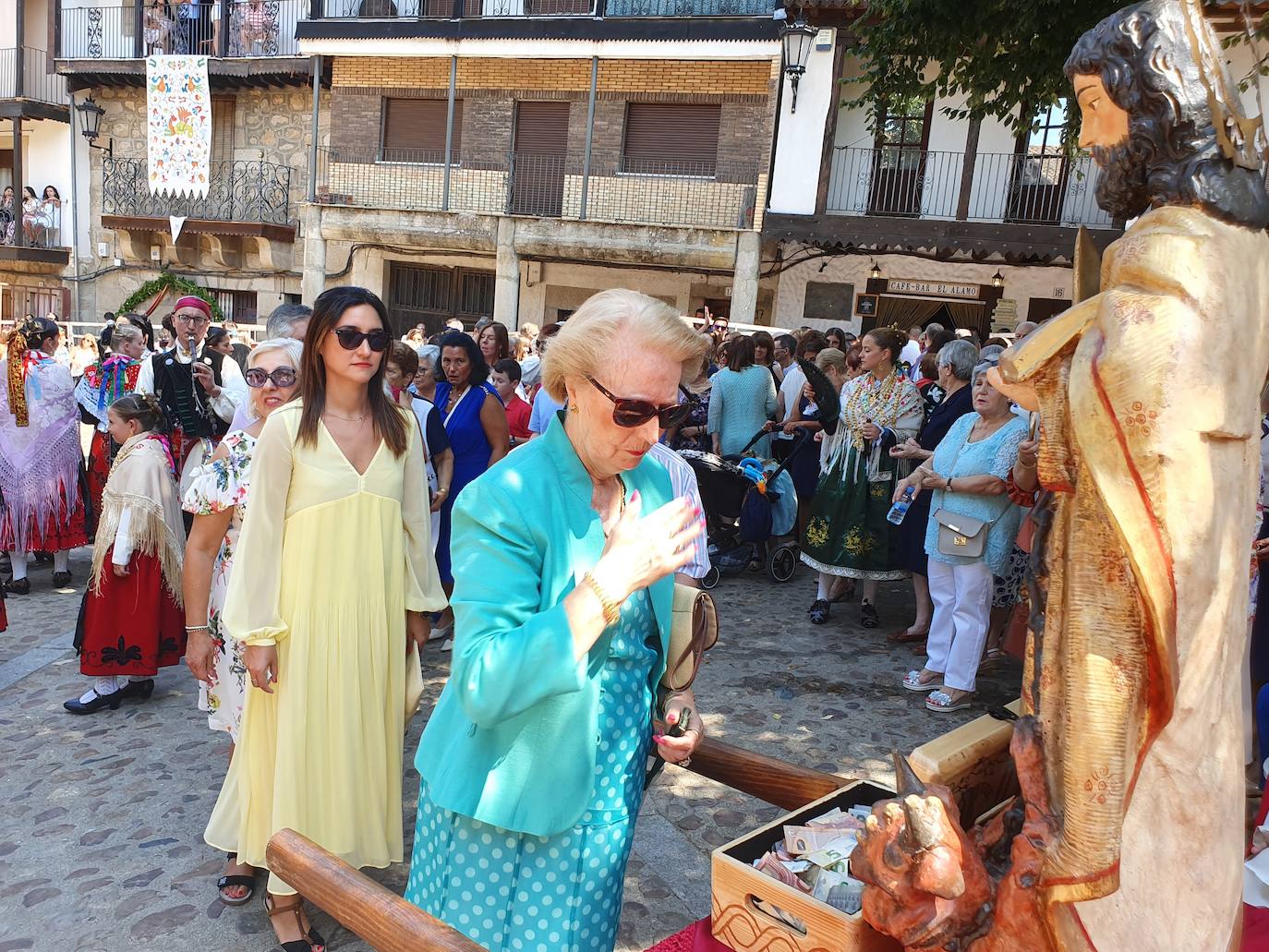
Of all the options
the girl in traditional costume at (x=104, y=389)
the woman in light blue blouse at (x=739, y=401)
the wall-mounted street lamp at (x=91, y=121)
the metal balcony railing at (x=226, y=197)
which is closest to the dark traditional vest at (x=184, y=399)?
the girl in traditional costume at (x=104, y=389)

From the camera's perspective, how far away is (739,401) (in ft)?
26.5

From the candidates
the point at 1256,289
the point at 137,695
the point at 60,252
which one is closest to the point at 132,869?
the point at 137,695

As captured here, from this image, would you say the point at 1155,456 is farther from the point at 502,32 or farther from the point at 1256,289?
the point at 502,32

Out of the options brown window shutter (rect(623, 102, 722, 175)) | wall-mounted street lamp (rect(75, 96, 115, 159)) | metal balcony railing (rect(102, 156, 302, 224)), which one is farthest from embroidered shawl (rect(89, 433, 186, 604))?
wall-mounted street lamp (rect(75, 96, 115, 159))

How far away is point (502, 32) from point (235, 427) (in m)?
16.5

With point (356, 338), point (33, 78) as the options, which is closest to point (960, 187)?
point (356, 338)

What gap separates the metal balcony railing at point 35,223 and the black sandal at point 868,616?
23.7 metres

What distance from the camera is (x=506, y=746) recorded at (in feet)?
5.70

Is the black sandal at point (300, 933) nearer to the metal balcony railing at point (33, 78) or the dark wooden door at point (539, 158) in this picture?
the dark wooden door at point (539, 158)

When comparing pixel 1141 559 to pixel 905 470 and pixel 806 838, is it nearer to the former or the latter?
pixel 806 838

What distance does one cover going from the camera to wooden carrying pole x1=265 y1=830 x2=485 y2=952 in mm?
1545

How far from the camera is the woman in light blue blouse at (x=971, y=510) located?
4.89 m

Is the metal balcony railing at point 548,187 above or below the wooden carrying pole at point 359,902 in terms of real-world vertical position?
above

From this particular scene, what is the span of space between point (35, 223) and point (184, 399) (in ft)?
71.6
